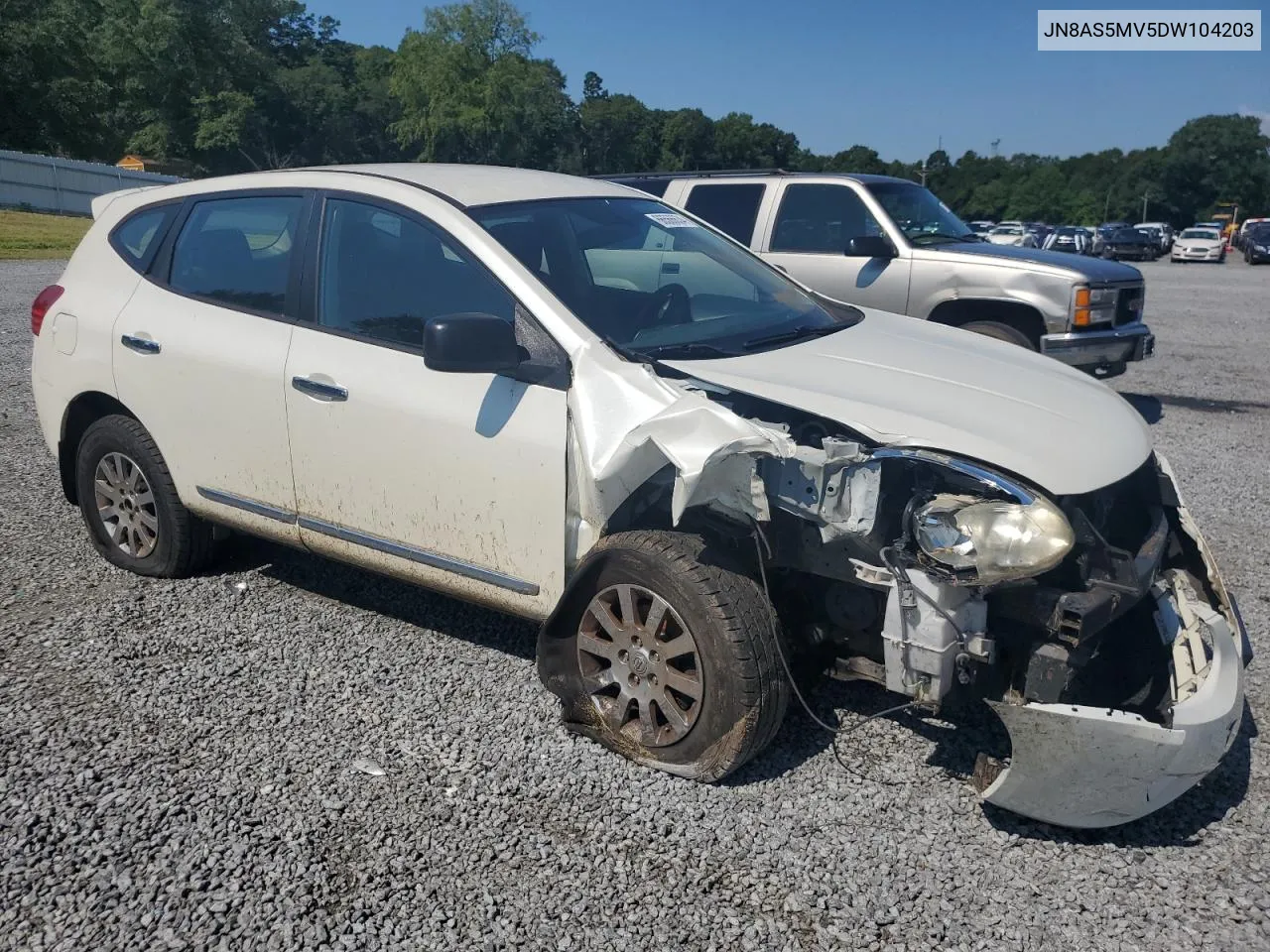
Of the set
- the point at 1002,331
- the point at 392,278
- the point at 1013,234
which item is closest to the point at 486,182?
the point at 392,278

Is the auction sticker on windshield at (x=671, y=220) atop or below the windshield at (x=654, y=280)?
atop

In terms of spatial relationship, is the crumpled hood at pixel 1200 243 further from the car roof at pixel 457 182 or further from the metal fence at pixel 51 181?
the car roof at pixel 457 182

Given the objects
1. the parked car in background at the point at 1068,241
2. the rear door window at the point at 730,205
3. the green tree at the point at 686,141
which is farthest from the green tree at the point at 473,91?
the rear door window at the point at 730,205

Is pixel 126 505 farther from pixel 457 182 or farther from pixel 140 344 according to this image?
pixel 457 182

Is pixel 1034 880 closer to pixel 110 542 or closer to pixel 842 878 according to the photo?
pixel 842 878

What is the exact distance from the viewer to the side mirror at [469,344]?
11.2 ft

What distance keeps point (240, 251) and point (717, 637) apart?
270 cm

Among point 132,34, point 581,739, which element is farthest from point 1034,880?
point 132,34

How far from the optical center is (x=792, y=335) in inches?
161

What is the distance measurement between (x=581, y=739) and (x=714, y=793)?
Answer: 532mm

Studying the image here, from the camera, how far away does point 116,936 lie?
A: 2680 mm

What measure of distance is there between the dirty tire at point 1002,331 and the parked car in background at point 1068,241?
30.1 metres

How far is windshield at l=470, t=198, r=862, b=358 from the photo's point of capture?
12.5ft

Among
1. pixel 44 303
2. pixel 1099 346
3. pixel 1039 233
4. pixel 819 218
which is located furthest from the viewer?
pixel 1039 233
